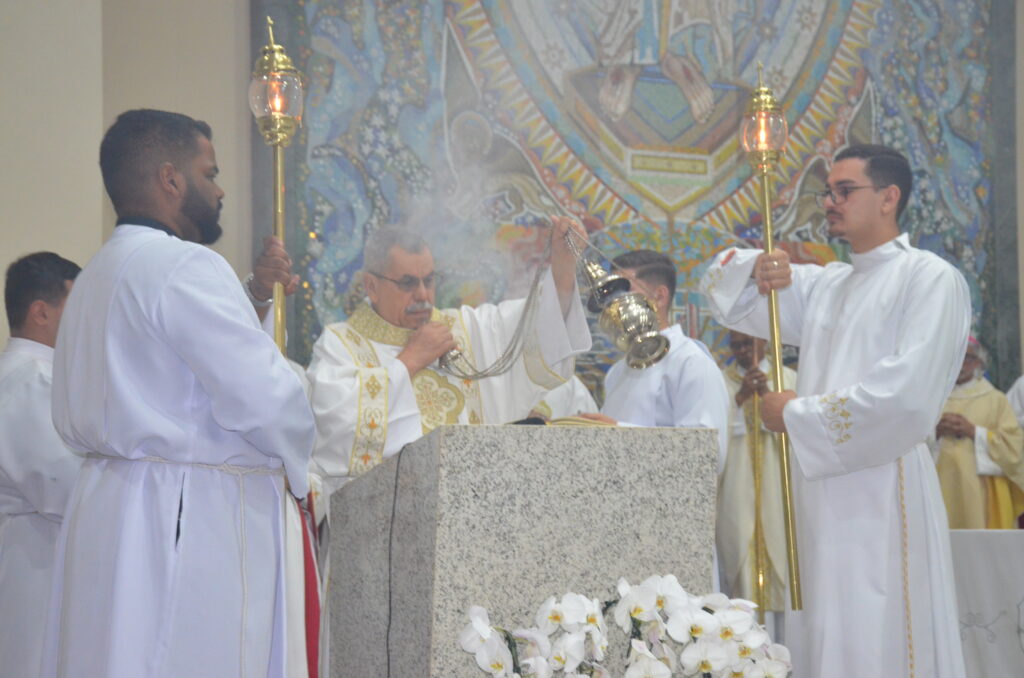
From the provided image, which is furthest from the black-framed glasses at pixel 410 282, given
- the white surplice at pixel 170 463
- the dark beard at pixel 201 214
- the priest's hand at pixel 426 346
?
the white surplice at pixel 170 463

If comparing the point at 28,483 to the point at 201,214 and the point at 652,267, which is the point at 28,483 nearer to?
the point at 201,214

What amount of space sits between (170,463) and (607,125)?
478cm

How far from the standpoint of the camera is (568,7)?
24.6 ft

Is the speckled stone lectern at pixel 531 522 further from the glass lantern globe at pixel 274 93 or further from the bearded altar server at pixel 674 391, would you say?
the bearded altar server at pixel 674 391

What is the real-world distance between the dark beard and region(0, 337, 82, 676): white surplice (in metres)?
1.16

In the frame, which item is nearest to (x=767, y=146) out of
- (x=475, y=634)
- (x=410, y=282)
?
(x=410, y=282)

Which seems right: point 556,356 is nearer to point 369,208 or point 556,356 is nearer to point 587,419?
point 587,419

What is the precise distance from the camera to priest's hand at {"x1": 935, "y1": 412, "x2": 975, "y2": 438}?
728cm

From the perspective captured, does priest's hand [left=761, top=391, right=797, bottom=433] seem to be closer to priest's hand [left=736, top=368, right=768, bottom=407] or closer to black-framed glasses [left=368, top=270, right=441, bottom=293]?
black-framed glasses [left=368, top=270, right=441, bottom=293]

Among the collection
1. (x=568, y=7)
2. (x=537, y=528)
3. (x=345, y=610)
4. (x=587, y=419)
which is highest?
(x=568, y=7)

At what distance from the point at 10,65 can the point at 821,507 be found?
4.12 meters

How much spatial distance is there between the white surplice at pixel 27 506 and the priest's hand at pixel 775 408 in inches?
98.4

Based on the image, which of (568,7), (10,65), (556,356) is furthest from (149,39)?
(556,356)

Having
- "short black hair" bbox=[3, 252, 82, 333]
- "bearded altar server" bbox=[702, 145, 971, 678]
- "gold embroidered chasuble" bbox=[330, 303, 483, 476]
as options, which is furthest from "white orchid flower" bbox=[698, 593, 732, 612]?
"short black hair" bbox=[3, 252, 82, 333]
